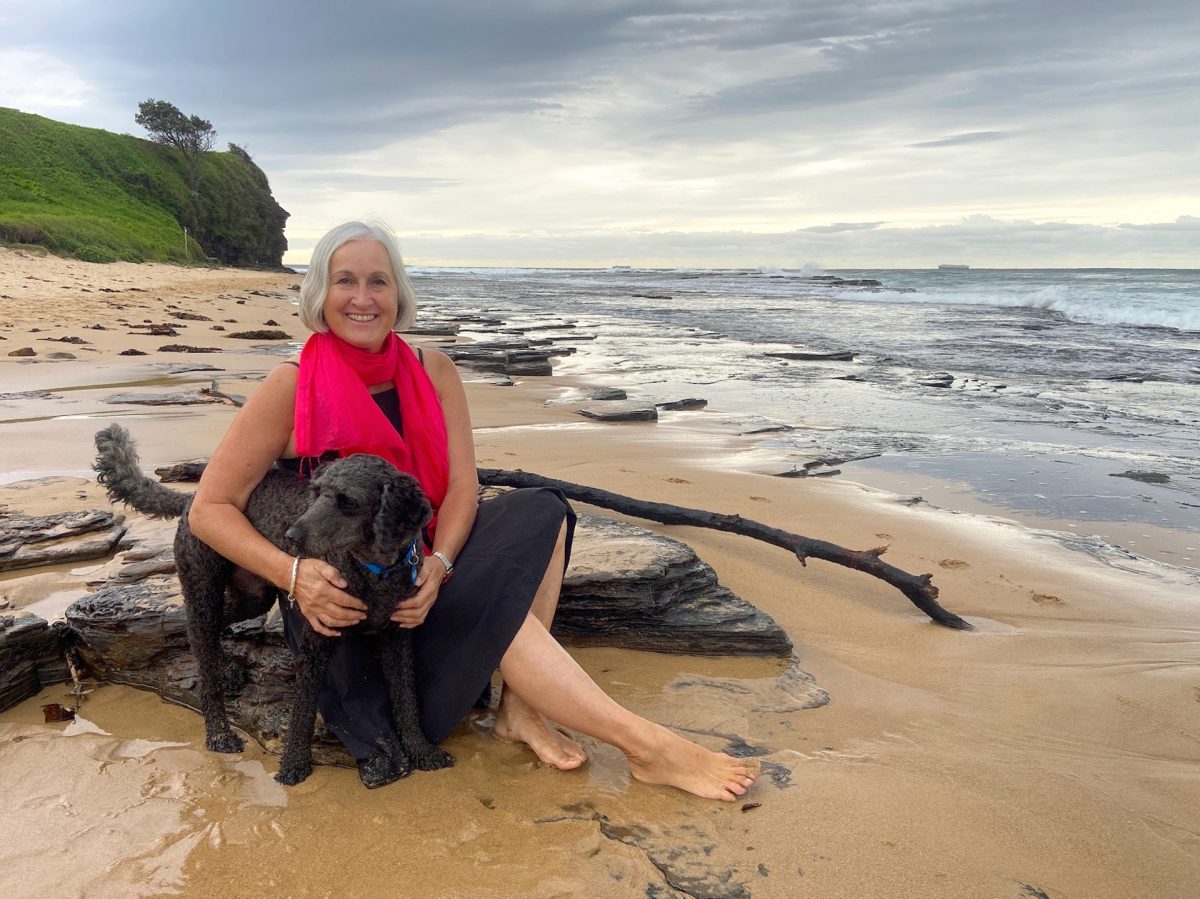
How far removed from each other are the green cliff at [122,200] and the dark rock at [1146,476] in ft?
121

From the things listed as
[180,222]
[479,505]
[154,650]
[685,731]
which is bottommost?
[685,731]

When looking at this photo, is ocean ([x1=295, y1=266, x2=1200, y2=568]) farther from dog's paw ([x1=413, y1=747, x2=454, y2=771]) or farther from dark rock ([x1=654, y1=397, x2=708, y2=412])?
dog's paw ([x1=413, y1=747, x2=454, y2=771])

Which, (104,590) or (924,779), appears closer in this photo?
(924,779)

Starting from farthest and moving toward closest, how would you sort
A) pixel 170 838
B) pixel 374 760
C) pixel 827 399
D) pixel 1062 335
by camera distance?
pixel 1062 335, pixel 827 399, pixel 374 760, pixel 170 838

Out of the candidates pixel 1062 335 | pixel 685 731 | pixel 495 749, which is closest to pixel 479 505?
pixel 495 749

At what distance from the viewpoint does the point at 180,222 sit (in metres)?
62.7

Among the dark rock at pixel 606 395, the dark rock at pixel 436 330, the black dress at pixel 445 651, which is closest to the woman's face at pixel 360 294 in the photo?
the black dress at pixel 445 651

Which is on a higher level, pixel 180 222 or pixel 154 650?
pixel 180 222

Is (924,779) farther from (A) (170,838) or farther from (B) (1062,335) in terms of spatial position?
(B) (1062,335)

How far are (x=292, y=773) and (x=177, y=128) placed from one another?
82948mm

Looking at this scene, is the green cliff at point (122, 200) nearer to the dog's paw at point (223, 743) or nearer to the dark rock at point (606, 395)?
the dark rock at point (606, 395)

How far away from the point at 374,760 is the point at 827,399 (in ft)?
36.7

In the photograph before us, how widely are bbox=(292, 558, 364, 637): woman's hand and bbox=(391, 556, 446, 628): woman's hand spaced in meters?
0.14

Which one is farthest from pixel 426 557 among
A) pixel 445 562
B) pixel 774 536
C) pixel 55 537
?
pixel 55 537
